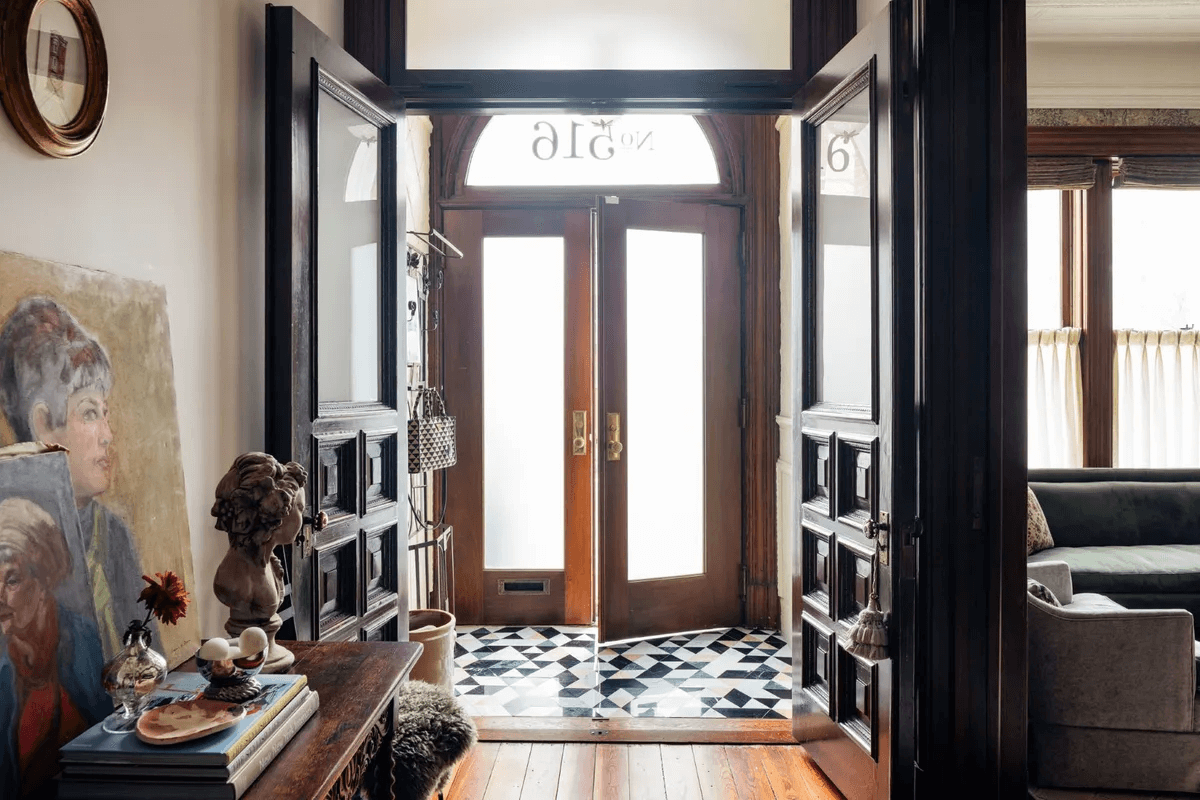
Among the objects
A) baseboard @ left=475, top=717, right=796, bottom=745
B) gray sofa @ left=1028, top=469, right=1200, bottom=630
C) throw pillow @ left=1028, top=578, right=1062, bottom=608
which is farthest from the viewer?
gray sofa @ left=1028, top=469, right=1200, bottom=630

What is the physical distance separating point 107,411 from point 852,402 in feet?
Result: 6.37

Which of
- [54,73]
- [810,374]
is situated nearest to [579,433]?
A: [810,374]

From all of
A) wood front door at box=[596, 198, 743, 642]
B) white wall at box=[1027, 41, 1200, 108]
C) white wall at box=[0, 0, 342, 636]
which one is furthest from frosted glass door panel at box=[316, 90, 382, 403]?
white wall at box=[1027, 41, 1200, 108]

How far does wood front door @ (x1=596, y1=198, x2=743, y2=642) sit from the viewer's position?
170 inches

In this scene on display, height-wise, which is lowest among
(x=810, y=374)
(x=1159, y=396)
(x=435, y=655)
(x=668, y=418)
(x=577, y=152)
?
(x=435, y=655)

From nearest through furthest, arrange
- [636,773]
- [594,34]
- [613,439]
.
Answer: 1. [636,773]
2. [594,34]
3. [613,439]

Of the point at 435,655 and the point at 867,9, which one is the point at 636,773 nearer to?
the point at 435,655

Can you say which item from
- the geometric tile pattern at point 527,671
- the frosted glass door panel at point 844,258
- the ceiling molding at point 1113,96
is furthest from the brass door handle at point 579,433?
the ceiling molding at point 1113,96

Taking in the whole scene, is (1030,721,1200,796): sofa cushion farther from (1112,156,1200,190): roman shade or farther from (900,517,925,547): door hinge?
(1112,156,1200,190): roman shade

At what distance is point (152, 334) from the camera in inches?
63.6

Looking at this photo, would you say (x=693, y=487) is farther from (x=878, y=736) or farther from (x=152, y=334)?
(x=152, y=334)

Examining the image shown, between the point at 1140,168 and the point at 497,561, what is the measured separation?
4474mm

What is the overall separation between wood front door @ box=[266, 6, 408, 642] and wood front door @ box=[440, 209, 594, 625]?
1779 mm

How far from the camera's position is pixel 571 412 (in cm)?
462
